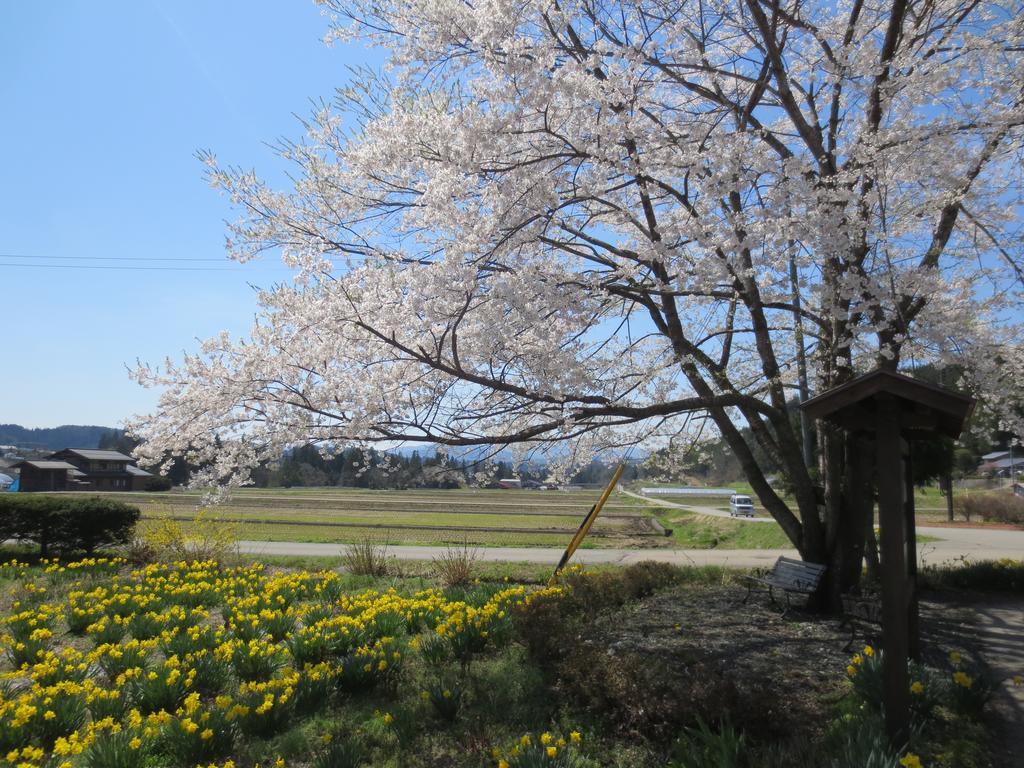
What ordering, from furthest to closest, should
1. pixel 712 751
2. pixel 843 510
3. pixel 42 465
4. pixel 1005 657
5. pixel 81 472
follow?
pixel 81 472
pixel 42 465
pixel 843 510
pixel 1005 657
pixel 712 751

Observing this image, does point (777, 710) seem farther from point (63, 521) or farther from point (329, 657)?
point (63, 521)

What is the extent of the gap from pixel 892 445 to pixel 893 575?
2.79 ft

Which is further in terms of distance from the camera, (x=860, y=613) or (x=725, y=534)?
(x=725, y=534)

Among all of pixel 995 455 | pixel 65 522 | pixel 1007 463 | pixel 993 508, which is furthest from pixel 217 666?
pixel 995 455

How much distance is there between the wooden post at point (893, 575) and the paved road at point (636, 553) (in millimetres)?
9772

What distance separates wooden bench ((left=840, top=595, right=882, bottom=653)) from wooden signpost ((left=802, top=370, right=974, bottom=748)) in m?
2.66

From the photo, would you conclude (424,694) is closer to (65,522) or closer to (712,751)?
(712,751)

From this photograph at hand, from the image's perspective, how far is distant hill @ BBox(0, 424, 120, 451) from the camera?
13025 centimetres

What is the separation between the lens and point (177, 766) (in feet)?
14.3

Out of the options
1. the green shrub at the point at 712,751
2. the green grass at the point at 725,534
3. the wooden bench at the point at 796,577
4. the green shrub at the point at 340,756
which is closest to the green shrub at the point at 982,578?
the wooden bench at the point at 796,577

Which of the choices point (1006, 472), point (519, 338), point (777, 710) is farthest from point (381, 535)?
point (1006, 472)

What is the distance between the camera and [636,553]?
16781mm

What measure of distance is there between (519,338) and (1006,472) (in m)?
71.1

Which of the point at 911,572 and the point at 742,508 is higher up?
the point at 911,572
